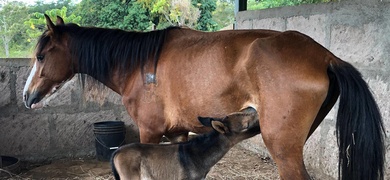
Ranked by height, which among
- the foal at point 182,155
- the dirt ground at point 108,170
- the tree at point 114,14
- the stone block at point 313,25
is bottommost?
the dirt ground at point 108,170

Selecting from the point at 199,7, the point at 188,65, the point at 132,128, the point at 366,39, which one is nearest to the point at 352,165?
the point at 188,65

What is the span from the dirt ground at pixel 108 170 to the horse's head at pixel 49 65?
1.19 m

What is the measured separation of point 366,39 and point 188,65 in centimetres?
156

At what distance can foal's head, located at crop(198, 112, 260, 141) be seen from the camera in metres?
2.24

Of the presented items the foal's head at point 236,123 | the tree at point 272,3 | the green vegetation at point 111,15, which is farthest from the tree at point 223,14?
the foal's head at point 236,123

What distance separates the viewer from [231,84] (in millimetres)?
2260

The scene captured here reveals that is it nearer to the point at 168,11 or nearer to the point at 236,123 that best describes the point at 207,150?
the point at 236,123

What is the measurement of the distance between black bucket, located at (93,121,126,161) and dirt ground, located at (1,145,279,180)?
0.12m

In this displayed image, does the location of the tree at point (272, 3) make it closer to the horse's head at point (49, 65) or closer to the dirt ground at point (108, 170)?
the dirt ground at point (108, 170)

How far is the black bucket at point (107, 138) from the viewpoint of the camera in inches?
166

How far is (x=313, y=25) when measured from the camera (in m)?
3.62

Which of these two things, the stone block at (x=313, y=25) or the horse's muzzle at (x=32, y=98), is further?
the stone block at (x=313, y=25)

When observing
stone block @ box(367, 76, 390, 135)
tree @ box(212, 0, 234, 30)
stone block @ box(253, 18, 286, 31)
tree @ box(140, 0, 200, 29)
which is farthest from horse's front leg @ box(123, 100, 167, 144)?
tree @ box(212, 0, 234, 30)

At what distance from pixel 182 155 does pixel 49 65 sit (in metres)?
1.30
